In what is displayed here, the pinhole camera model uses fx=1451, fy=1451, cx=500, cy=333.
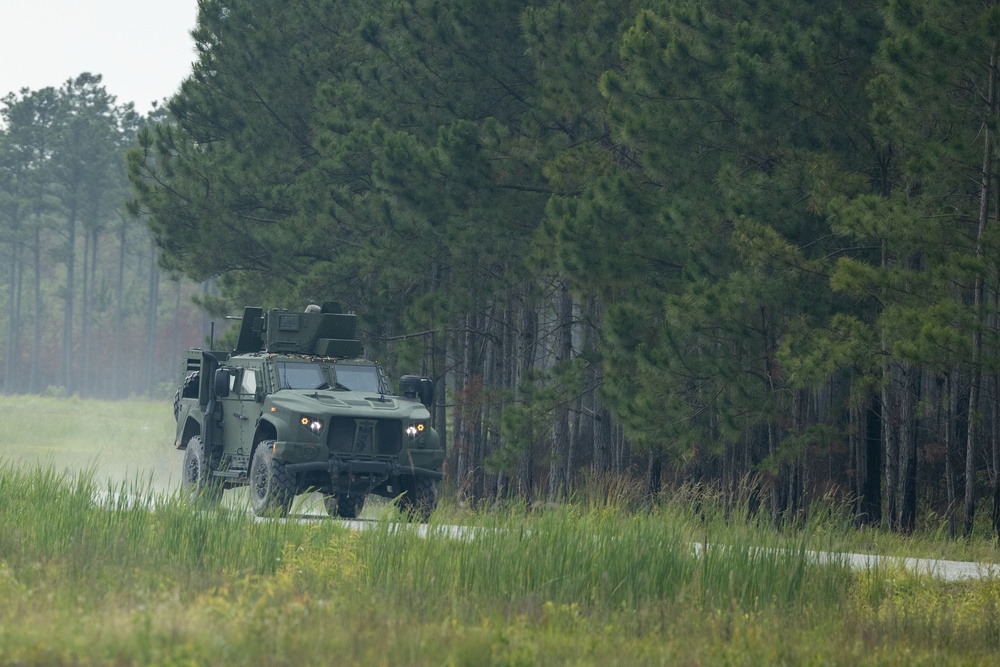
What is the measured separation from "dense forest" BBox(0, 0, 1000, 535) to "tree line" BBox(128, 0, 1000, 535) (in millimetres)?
57

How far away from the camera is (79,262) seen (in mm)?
98688

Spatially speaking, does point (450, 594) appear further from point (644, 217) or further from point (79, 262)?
point (79, 262)

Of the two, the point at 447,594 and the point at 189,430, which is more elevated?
the point at 189,430

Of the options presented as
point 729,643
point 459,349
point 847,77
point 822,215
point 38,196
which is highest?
point 38,196

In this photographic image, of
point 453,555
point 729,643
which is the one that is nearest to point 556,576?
point 453,555

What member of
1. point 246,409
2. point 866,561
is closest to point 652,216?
point 246,409

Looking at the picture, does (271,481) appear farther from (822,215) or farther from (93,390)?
(93,390)

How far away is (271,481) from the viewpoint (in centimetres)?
1736

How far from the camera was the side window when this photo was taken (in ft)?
63.0

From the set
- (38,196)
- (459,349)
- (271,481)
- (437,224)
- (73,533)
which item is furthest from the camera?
(38,196)

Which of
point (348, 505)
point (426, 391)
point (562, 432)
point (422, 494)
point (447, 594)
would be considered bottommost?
point (348, 505)

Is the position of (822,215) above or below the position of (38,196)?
below

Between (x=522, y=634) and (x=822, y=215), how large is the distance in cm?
1346

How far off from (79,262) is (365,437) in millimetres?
85433
